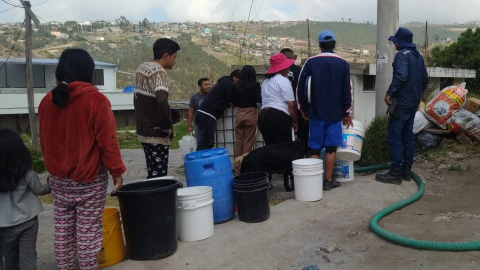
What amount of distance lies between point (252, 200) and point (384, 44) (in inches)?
148

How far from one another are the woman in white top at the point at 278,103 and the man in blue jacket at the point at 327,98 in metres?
0.26

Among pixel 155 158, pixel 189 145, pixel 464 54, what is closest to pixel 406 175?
pixel 155 158

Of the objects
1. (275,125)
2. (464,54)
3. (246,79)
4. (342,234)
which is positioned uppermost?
(464,54)

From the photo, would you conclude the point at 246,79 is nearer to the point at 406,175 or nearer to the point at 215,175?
the point at 215,175

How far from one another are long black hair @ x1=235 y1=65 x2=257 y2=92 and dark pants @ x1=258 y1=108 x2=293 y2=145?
1.89 ft

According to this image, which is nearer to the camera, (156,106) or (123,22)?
(156,106)

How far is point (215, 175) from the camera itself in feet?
15.5

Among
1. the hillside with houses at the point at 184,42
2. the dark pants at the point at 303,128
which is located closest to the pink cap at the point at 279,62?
the dark pants at the point at 303,128

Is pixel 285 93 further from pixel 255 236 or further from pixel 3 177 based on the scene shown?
pixel 3 177

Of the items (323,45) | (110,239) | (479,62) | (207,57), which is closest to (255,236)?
(110,239)

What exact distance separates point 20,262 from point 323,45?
13.6 feet

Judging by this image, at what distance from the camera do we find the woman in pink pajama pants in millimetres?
3318

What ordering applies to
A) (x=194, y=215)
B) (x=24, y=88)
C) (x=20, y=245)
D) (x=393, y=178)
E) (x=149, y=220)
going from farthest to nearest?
(x=24, y=88)
(x=393, y=178)
(x=194, y=215)
(x=149, y=220)
(x=20, y=245)

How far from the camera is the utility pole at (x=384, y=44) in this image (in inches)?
274
